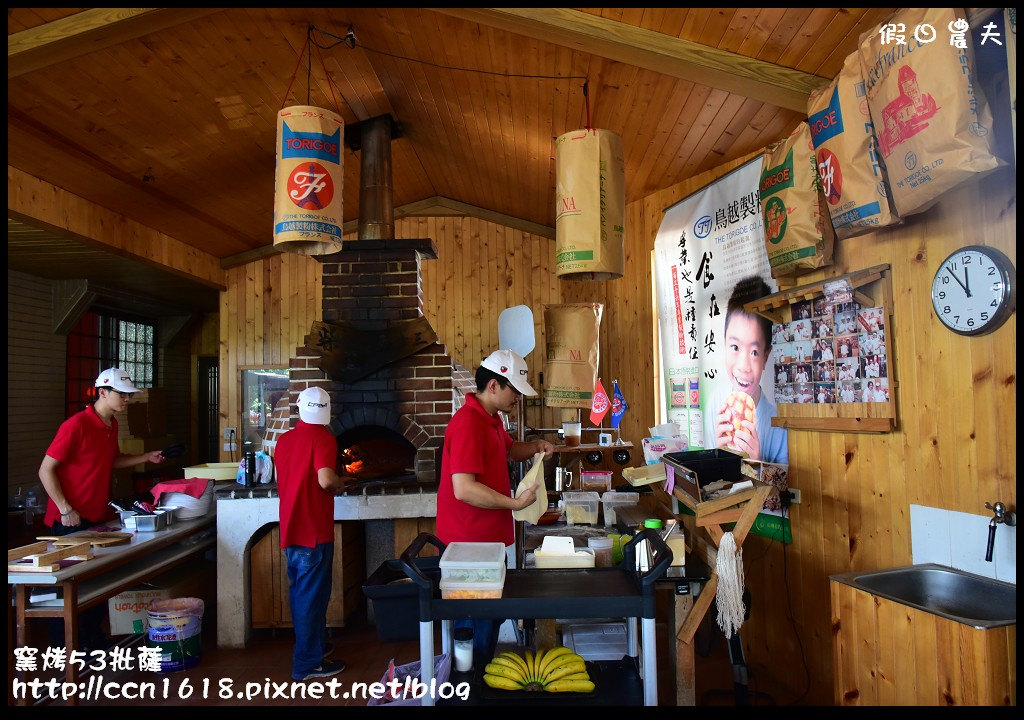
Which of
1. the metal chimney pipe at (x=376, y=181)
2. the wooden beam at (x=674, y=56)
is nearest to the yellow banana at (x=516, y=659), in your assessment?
the wooden beam at (x=674, y=56)

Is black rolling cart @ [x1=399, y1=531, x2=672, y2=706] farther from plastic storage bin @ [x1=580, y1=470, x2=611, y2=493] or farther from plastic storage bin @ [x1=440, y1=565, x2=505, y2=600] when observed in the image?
plastic storage bin @ [x1=580, y1=470, x2=611, y2=493]

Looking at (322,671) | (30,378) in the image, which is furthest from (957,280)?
(30,378)

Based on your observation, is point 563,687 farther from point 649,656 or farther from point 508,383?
point 508,383

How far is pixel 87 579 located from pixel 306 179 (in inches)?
92.3

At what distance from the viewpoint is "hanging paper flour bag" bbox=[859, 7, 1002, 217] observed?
1.88m

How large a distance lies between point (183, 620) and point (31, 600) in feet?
2.71

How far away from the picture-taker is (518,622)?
323 centimetres

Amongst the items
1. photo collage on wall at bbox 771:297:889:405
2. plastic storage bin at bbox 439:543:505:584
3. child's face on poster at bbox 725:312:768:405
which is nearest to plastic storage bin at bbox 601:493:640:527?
child's face on poster at bbox 725:312:768:405

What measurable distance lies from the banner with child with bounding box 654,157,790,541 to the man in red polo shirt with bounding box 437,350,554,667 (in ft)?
4.73

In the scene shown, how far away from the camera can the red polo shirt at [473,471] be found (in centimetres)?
274

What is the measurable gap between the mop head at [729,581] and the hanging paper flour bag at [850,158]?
4.31 ft

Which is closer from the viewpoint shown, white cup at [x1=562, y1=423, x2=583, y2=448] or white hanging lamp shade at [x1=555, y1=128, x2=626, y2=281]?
white hanging lamp shade at [x1=555, y1=128, x2=626, y2=281]

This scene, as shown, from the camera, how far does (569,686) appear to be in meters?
A: 2.10

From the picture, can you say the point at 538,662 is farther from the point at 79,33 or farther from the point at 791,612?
the point at 79,33
